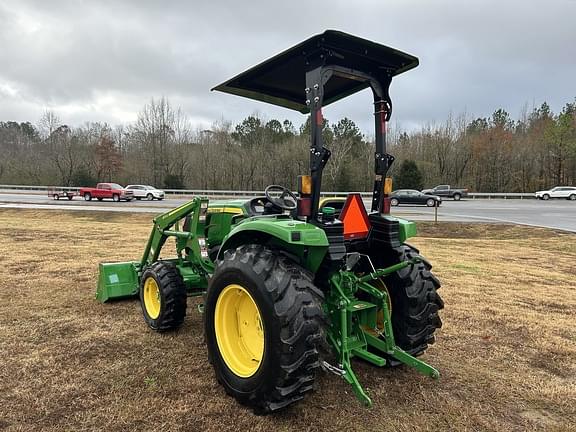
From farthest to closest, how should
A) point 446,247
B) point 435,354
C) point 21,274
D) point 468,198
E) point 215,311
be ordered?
point 468,198 → point 446,247 → point 21,274 → point 435,354 → point 215,311

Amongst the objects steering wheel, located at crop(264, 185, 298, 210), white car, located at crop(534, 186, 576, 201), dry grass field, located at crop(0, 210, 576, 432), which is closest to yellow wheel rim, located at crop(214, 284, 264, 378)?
dry grass field, located at crop(0, 210, 576, 432)

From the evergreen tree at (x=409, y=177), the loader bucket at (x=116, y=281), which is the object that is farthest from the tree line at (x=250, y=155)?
the loader bucket at (x=116, y=281)

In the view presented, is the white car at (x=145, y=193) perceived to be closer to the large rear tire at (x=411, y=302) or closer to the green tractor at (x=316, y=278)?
the green tractor at (x=316, y=278)

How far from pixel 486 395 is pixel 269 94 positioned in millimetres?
3322

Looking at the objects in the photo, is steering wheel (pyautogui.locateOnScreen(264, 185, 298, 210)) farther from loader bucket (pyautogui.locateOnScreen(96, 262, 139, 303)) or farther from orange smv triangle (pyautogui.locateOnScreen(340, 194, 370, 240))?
loader bucket (pyautogui.locateOnScreen(96, 262, 139, 303))

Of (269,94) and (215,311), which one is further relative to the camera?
(269,94)

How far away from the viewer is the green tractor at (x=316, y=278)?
104 inches

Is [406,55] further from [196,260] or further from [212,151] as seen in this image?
[212,151]

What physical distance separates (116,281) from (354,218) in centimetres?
350

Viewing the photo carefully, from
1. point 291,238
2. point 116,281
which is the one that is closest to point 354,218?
point 291,238

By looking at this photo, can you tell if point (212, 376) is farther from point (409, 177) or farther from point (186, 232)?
point (409, 177)

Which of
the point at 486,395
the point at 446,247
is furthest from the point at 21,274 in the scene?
the point at 446,247

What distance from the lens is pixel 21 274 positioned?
6.69m

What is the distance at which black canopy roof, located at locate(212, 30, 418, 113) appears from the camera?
2.85m
